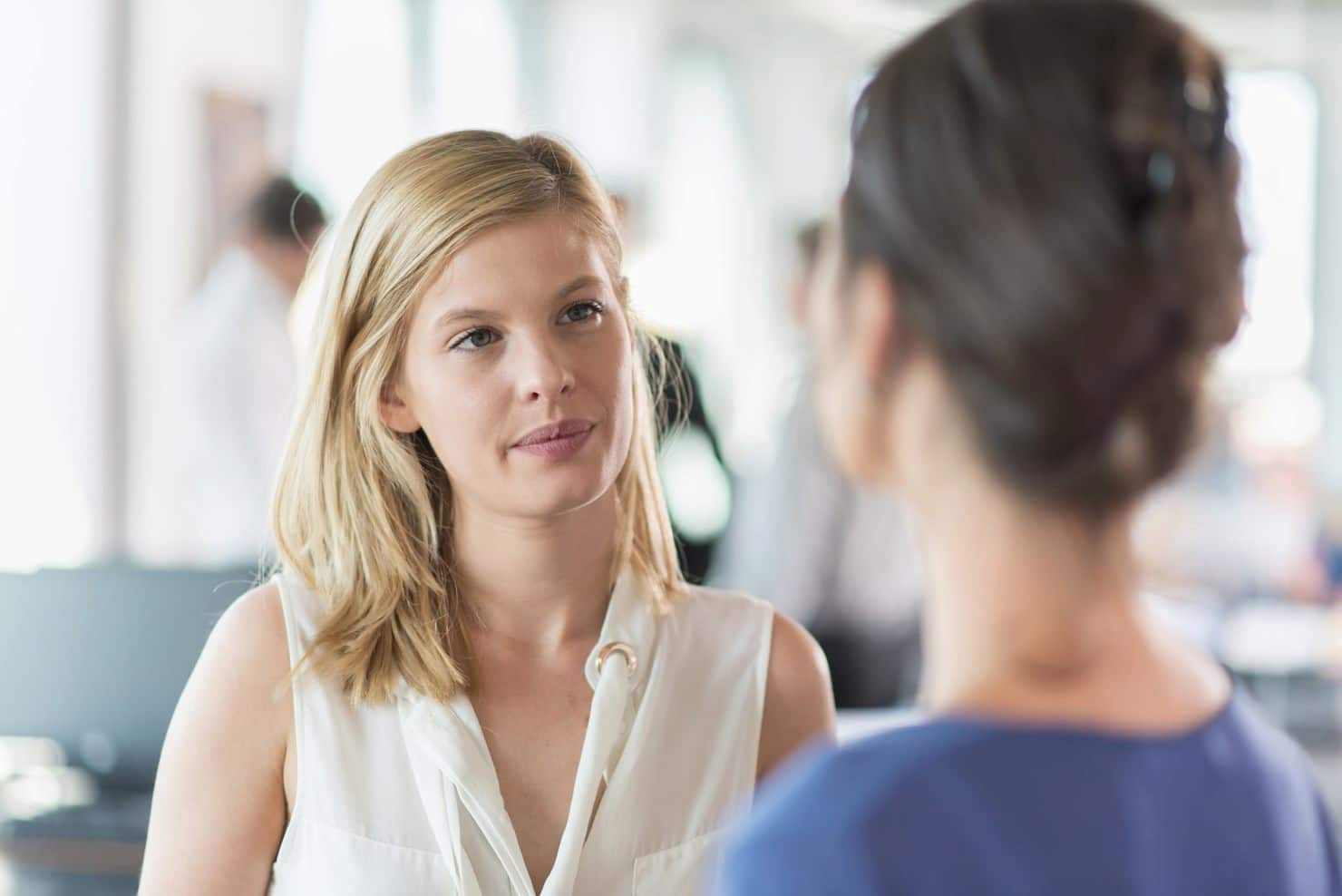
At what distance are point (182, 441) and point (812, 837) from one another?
432 centimetres

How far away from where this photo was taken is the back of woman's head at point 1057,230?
0.76 m

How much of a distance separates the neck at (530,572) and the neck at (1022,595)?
0.88 meters

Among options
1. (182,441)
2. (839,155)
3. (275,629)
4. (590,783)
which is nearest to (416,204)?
(275,629)

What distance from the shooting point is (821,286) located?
88cm

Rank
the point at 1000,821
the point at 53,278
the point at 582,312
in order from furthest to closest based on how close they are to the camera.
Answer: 1. the point at 53,278
2. the point at 582,312
3. the point at 1000,821

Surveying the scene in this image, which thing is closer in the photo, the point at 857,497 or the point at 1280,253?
the point at 857,497

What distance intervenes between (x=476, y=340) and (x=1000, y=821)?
0.99 metres

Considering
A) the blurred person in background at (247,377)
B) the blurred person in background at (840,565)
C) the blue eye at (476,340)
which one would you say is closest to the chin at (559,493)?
the blue eye at (476,340)

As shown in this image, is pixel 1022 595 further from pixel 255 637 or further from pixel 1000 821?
pixel 255 637

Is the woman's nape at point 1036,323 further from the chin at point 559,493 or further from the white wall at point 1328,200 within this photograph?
the white wall at point 1328,200

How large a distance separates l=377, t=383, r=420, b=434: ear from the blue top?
0.99m

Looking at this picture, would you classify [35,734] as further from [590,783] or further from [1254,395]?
[1254,395]

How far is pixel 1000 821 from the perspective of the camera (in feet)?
2.49

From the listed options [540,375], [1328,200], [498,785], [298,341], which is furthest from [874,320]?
[1328,200]
